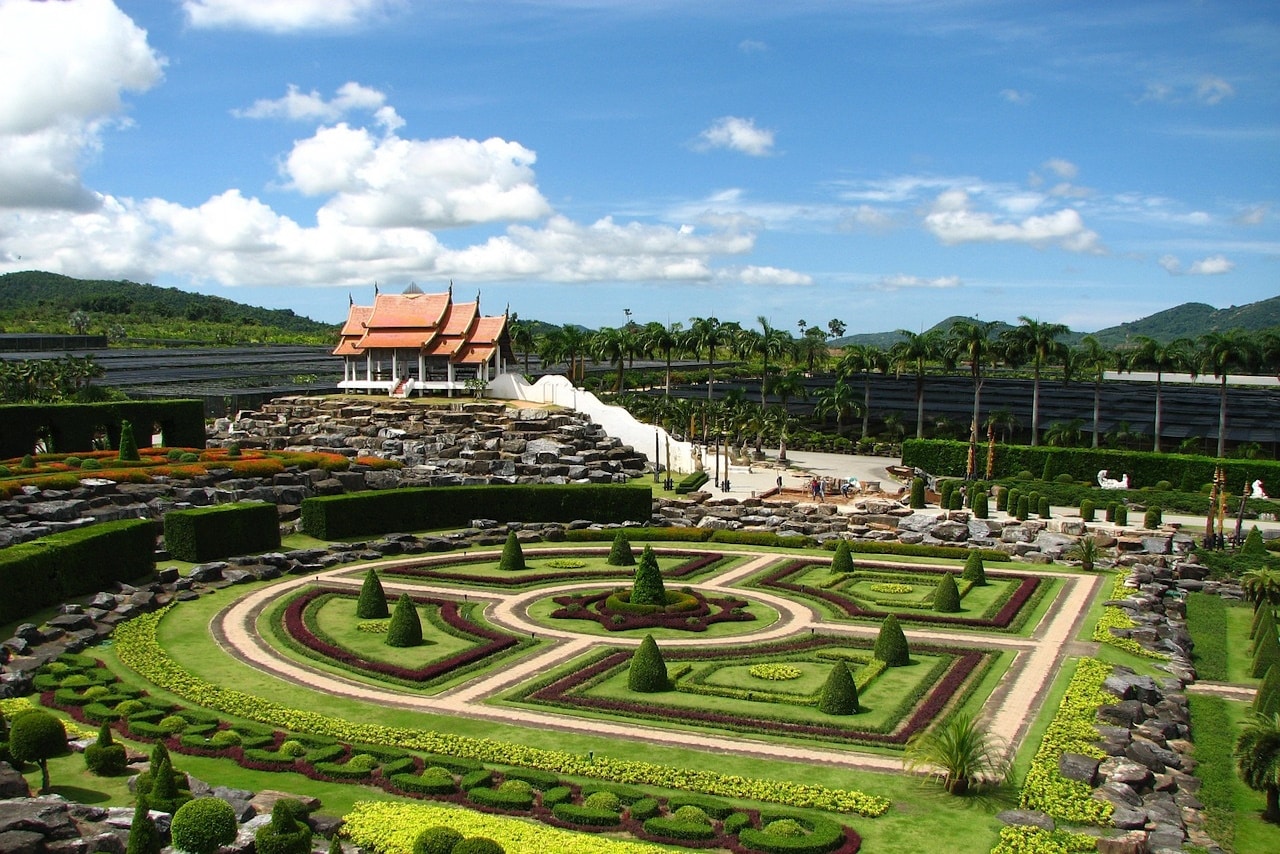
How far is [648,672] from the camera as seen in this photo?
95.6ft

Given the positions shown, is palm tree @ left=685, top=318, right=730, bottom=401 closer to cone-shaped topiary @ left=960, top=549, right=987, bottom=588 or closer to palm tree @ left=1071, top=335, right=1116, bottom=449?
palm tree @ left=1071, top=335, right=1116, bottom=449

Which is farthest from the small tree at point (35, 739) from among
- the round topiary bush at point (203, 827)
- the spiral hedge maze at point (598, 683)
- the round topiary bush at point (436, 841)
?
the round topiary bush at point (436, 841)

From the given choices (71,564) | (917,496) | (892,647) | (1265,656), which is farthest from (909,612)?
(71,564)

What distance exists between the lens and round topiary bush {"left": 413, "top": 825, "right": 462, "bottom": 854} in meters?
18.0

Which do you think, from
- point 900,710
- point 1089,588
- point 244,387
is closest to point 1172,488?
point 1089,588

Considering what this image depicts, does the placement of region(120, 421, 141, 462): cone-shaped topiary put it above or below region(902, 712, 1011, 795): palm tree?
above

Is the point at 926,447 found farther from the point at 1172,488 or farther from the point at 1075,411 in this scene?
the point at 1075,411

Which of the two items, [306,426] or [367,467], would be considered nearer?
[367,467]

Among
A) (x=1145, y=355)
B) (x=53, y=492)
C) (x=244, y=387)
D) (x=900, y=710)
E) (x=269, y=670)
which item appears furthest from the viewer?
Result: (x=244, y=387)

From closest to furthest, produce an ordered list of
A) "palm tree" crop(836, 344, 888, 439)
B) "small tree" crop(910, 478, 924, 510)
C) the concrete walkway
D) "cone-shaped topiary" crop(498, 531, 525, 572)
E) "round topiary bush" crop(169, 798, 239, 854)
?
"round topiary bush" crop(169, 798, 239, 854) < the concrete walkway < "cone-shaped topiary" crop(498, 531, 525, 572) < "small tree" crop(910, 478, 924, 510) < "palm tree" crop(836, 344, 888, 439)

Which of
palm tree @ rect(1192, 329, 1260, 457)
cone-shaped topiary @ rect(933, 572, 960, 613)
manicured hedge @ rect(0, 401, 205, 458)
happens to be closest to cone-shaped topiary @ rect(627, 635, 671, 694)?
cone-shaped topiary @ rect(933, 572, 960, 613)

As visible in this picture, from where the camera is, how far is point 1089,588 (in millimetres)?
43219

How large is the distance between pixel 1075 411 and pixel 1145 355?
12208 mm

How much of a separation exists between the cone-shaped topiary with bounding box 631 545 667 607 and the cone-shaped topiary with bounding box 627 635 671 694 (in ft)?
26.7
